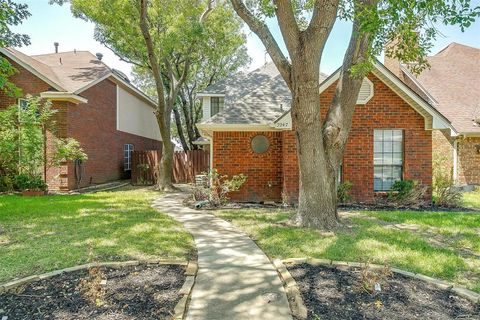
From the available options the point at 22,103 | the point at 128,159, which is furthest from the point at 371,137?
the point at 128,159

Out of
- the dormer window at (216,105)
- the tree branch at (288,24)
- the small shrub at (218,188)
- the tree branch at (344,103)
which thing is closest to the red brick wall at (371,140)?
the small shrub at (218,188)

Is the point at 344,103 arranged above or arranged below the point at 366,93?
below

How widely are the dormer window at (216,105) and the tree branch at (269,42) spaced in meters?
8.51

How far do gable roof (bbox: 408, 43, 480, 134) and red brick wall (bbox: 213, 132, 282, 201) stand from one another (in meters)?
9.27

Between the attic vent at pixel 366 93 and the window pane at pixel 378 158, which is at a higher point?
the attic vent at pixel 366 93

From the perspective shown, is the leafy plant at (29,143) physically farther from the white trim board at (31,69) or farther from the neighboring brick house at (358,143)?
the neighboring brick house at (358,143)

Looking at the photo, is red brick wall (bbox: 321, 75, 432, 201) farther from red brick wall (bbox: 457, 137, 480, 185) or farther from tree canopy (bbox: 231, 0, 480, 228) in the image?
red brick wall (bbox: 457, 137, 480, 185)

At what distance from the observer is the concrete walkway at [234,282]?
3516 mm

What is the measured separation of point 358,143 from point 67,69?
14.7 meters

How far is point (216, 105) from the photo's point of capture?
15.8 meters

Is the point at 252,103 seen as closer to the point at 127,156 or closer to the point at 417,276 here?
the point at 417,276

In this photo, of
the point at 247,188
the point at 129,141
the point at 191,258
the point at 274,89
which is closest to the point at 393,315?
the point at 191,258

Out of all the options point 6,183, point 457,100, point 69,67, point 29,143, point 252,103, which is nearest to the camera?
point 252,103

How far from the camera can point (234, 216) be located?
872 cm
